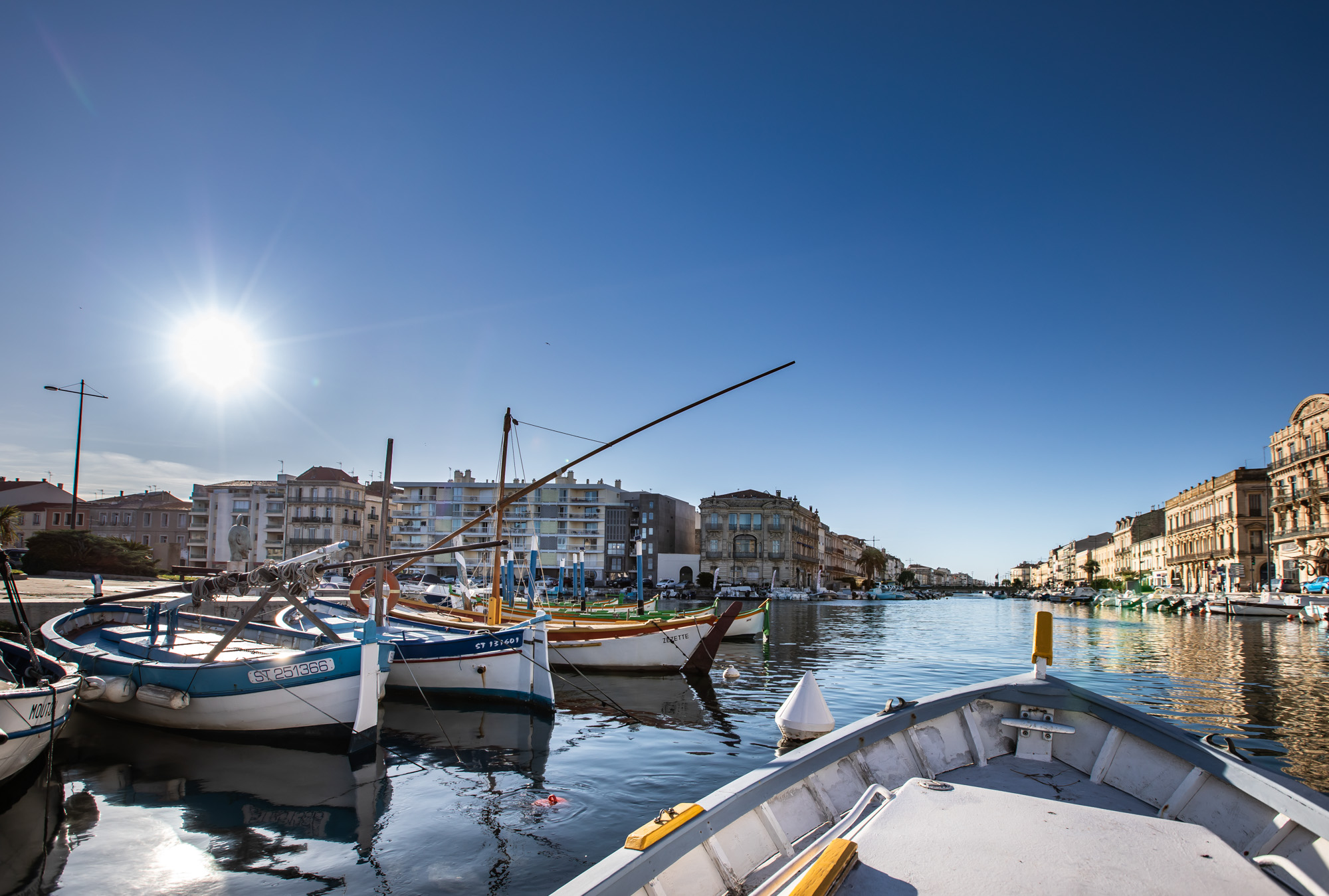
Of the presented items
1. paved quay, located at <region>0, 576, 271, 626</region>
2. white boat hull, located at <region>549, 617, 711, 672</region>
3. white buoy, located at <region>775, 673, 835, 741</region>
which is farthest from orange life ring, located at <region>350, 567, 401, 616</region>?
white buoy, located at <region>775, 673, 835, 741</region>

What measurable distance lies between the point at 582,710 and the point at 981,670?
15.3m

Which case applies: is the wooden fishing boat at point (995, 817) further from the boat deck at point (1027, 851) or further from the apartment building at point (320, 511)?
the apartment building at point (320, 511)

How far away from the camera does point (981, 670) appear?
79.7 feet

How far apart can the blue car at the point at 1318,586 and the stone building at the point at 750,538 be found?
55229 mm

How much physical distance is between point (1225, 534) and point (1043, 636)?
92.1 meters

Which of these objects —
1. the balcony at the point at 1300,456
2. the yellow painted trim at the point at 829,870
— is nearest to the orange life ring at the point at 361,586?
the yellow painted trim at the point at 829,870

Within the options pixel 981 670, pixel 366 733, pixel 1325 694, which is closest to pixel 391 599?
pixel 366 733

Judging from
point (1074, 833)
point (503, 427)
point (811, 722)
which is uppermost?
point (503, 427)

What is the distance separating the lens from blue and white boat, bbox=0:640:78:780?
864cm

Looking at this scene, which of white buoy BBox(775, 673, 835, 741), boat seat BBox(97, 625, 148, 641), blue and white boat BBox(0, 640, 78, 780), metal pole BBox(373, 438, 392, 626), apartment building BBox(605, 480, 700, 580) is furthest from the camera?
apartment building BBox(605, 480, 700, 580)

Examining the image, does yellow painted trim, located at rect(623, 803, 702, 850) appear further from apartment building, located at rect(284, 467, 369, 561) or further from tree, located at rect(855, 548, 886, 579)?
tree, located at rect(855, 548, 886, 579)

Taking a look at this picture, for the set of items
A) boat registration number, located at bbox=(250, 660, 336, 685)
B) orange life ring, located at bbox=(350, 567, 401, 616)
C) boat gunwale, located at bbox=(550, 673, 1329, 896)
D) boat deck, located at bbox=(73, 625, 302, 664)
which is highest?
boat gunwale, located at bbox=(550, 673, 1329, 896)

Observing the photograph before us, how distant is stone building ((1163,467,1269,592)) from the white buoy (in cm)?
8138

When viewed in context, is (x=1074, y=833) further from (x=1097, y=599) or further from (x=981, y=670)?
(x=1097, y=599)
